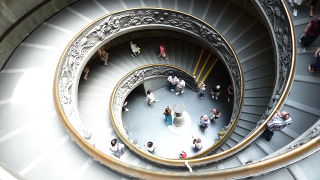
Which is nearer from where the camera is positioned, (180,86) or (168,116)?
(168,116)

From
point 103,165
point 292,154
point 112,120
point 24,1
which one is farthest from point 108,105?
point 292,154

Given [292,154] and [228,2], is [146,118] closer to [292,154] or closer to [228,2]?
[228,2]

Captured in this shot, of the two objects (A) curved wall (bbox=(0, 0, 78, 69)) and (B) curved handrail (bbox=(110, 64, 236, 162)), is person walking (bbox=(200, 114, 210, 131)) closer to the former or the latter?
(B) curved handrail (bbox=(110, 64, 236, 162))

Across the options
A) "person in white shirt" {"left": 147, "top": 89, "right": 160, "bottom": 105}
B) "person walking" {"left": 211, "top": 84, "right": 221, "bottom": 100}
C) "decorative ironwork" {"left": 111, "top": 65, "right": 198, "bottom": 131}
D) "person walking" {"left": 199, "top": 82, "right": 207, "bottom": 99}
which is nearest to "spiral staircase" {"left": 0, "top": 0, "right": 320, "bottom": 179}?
"decorative ironwork" {"left": 111, "top": 65, "right": 198, "bottom": 131}

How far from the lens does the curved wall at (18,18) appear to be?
805cm

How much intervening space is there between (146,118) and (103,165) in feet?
24.7

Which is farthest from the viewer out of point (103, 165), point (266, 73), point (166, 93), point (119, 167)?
point (166, 93)

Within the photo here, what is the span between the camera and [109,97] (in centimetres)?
1102

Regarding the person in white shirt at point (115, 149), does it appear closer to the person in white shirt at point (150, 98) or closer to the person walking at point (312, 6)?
the person in white shirt at point (150, 98)

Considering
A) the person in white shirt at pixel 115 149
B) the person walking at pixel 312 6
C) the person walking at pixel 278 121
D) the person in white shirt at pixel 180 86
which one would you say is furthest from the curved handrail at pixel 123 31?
the person walking at pixel 312 6

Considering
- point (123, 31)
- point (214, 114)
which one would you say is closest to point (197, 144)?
point (214, 114)

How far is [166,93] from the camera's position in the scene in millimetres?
13781

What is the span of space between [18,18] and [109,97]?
4.43m

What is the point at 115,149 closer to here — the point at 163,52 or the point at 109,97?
the point at 109,97
